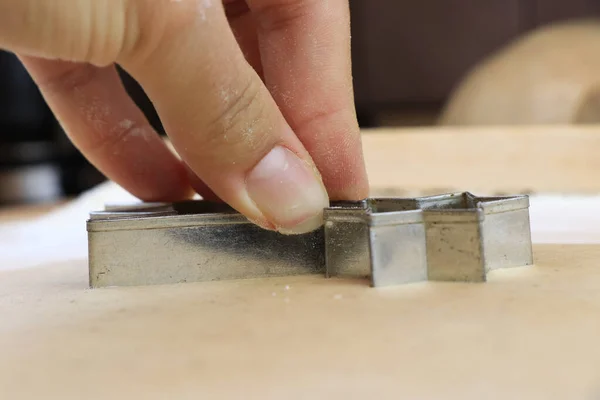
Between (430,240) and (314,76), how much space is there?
11.0 inches

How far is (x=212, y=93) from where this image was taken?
1.52 ft

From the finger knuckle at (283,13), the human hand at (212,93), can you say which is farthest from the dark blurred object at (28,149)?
the finger knuckle at (283,13)

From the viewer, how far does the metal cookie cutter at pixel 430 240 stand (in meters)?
0.44

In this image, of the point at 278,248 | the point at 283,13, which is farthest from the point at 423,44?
the point at 278,248

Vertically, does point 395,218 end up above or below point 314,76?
below

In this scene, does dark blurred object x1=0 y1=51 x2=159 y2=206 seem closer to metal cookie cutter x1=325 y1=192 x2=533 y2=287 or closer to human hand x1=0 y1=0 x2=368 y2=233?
human hand x1=0 y1=0 x2=368 y2=233

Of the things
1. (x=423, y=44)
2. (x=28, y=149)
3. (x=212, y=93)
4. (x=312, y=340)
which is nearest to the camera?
(x=312, y=340)

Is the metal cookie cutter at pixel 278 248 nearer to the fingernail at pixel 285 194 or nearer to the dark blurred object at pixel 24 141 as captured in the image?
the fingernail at pixel 285 194

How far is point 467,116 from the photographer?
5.48ft

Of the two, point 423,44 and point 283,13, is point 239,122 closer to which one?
point 283,13

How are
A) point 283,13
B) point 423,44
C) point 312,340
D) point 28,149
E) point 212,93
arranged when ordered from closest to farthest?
point 312,340 → point 212,93 → point 283,13 → point 28,149 → point 423,44

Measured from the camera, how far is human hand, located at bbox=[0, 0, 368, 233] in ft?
1.40

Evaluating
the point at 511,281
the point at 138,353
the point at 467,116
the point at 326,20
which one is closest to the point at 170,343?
the point at 138,353

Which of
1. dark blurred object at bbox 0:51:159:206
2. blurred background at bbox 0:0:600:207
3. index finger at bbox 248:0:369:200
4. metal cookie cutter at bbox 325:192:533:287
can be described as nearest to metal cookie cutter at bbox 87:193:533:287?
metal cookie cutter at bbox 325:192:533:287
